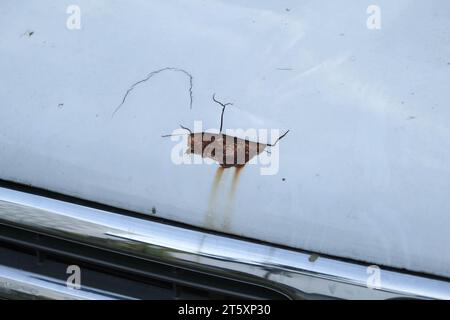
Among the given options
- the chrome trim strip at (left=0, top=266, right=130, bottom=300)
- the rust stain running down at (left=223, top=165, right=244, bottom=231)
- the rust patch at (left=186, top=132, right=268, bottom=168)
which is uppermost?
the rust patch at (left=186, top=132, right=268, bottom=168)

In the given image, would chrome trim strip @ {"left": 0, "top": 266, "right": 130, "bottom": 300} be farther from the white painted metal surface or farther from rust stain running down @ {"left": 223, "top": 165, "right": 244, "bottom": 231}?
rust stain running down @ {"left": 223, "top": 165, "right": 244, "bottom": 231}

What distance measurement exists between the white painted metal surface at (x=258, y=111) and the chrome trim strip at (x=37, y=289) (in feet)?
0.98

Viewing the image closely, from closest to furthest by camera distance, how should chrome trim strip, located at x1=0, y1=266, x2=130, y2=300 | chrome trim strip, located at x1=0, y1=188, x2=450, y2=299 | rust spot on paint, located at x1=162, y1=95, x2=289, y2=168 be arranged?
1. chrome trim strip, located at x1=0, y1=188, x2=450, y2=299
2. rust spot on paint, located at x1=162, y1=95, x2=289, y2=168
3. chrome trim strip, located at x1=0, y1=266, x2=130, y2=300

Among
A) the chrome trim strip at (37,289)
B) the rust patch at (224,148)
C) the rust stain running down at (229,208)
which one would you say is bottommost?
the chrome trim strip at (37,289)

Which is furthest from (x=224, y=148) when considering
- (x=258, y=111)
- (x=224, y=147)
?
(x=258, y=111)

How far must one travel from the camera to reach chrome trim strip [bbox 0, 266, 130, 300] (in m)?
2.04

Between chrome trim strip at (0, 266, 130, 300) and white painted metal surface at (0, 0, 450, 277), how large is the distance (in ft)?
0.98

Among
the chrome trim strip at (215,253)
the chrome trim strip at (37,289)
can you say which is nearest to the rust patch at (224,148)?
the chrome trim strip at (215,253)

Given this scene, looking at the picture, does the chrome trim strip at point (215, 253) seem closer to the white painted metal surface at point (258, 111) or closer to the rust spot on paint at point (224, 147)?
the white painted metal surface at point (258, 111)

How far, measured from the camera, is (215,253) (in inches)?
73.0

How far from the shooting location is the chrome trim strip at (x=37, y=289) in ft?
6.68

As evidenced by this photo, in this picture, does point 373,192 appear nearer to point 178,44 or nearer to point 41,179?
point 178,44

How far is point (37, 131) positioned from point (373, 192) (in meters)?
1.01

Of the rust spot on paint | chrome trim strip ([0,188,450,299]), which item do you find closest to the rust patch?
the rust spot on paint
